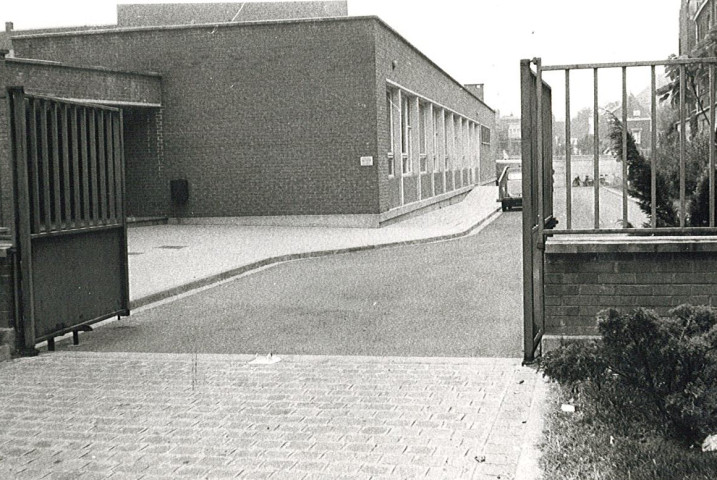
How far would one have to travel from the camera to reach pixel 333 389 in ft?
20.8

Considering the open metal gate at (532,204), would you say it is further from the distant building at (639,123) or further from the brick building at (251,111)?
the brick building at (251,111)

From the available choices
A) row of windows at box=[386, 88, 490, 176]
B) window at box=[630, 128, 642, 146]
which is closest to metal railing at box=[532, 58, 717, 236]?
window at box=[630, 128, 642, 146]

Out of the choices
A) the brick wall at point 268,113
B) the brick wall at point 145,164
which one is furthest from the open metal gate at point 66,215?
the brick wall at point 145,164

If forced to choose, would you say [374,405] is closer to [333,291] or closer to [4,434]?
[4,434]

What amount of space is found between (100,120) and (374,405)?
4.54 metres

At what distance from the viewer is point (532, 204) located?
22.6 ft

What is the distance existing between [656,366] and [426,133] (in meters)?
30.6

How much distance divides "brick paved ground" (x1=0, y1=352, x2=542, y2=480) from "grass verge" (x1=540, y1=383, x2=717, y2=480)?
8.8 inches

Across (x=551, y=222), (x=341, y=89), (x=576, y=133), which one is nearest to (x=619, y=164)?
(x=576, y=133)

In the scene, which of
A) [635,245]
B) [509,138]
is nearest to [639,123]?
[635,245]

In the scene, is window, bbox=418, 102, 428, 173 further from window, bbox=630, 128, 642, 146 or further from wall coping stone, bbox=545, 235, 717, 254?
wall coping stone, bbox=545, 235, 717, 254

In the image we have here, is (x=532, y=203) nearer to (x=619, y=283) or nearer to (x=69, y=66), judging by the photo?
(x=619, y=283)

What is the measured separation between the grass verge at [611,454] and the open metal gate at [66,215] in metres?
4.68

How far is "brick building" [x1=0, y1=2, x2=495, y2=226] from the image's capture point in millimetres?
24953
